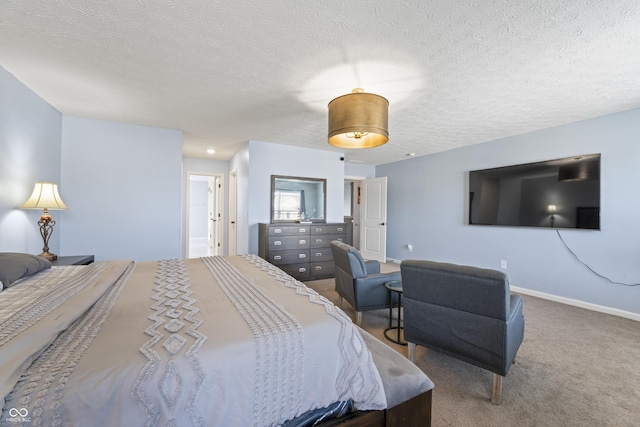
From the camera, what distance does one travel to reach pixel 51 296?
129 centimetres

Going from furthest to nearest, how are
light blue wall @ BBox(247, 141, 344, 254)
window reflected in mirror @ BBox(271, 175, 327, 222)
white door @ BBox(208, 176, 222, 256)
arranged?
white door @ BBox(208, 176, 222, 256) < window reflected in mirror @ BBox(271, 175, 327, 222) < light blue wall @ BBox(247, 141, 344, 254)

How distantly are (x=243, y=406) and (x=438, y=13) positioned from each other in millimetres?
2204

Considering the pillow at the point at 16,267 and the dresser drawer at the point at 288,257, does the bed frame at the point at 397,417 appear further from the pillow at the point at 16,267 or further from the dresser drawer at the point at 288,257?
the dresser drawer at the point at 288,257

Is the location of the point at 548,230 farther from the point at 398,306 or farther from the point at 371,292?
the point at 371,292

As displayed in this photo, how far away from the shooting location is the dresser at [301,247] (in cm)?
412

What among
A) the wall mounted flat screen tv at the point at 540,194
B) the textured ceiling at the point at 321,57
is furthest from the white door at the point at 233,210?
the wall mounted flat screen tv at the point at 540,194

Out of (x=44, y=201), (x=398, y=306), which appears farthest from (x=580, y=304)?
(x=44, y=201)

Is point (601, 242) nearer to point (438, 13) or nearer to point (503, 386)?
point (503, 386)

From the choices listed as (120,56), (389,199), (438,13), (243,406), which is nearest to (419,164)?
(389,199)

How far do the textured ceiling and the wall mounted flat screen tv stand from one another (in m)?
0.69

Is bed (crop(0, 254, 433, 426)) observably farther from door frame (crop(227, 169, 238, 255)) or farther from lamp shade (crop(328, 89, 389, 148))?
door frame (crop(227, 169, 238, 255))

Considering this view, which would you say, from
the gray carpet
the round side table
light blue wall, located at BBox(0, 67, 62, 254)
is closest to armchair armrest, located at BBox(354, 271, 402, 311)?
the round side table

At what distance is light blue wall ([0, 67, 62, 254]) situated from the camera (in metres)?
2.26

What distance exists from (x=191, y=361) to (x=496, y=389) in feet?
6.00
